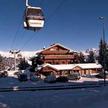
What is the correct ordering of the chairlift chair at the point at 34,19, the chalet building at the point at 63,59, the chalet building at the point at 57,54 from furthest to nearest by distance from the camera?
the chalet building at the point at 57,54 < the chalet building at the point at 63,59 < the chairlift chair at the point at 34,19

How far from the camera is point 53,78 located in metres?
59.5

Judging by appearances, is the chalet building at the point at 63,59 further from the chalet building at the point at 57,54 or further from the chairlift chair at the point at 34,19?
the chairlift chair at the point at 34,19

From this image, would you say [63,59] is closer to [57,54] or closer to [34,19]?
[57,54]

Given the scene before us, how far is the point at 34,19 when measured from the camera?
22.5 metres

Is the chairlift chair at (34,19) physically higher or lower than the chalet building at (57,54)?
lower

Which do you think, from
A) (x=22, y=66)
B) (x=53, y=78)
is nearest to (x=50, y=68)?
(x=53, y=78)

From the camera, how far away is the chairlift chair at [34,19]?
21.9 m

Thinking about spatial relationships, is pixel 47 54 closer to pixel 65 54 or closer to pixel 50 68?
pixel 65 54

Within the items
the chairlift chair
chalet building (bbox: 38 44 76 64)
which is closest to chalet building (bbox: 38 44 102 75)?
chalet building (bbox: 38 44 76 64)

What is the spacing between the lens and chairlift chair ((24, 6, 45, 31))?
71.7 ft

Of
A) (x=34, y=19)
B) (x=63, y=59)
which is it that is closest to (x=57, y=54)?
(x=63, y=59)

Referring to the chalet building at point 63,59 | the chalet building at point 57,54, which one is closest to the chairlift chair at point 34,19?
the chalet building at point 63,59

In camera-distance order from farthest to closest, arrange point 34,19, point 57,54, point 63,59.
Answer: point 63,59
point 57,54
point 34,19

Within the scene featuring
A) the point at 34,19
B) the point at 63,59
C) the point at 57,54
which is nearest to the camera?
the point at 34,19
